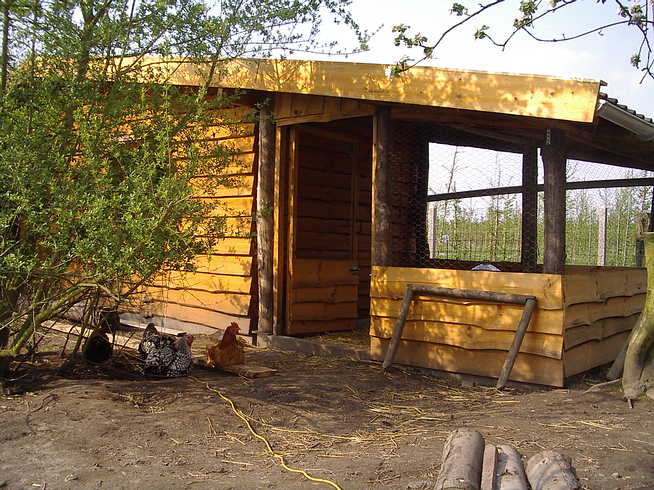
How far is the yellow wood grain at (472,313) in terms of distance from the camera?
541 cm

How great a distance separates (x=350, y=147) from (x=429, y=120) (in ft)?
9.20

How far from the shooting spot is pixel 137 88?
500cm

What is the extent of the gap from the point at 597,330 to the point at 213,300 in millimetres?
4395

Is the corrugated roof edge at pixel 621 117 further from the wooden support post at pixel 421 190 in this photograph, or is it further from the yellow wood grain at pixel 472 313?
the wooden support post at pixel 421 190

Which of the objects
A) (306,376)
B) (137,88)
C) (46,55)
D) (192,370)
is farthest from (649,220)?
(46,55)

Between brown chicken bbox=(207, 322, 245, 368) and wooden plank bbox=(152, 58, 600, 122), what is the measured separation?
2437 mm

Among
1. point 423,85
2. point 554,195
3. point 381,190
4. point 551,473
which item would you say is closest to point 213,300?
point 381,190

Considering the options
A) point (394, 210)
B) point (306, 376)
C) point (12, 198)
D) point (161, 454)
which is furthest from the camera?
point (394, 210)

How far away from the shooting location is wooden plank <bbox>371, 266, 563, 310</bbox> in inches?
212

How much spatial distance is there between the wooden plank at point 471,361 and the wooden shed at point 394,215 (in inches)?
0.5

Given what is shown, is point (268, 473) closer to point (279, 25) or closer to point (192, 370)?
point (192, 370)

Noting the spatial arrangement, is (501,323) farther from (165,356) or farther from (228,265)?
(228,265)

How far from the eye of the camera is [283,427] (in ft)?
14.5

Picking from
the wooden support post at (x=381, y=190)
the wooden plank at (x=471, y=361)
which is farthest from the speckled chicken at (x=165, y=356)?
Answer: the wooden support post at (x=381, y=190)
